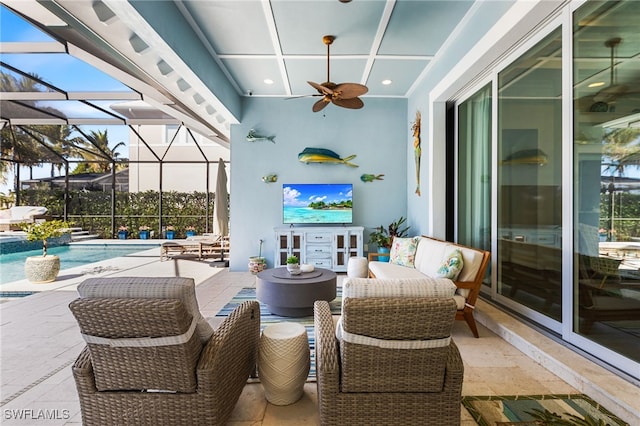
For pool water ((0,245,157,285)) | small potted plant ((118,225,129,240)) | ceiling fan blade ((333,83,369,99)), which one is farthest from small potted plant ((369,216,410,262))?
small potted plant ((118,225,129,240))

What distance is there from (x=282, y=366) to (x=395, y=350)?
2.54ft

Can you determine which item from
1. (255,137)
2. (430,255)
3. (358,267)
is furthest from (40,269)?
(430,255)

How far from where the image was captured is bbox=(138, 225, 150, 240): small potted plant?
10.5 m

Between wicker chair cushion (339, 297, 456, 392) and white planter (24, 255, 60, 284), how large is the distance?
5.57m

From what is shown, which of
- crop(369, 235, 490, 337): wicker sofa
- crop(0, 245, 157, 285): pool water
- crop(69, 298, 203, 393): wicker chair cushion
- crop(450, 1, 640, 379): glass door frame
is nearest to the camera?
crop(69, 298, 203, 393): wicker chair cushion

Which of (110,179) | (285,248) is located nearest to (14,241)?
(110,179)

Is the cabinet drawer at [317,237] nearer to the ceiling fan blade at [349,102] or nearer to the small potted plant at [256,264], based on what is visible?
the small potted plant at [256,264]

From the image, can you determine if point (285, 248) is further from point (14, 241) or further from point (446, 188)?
point (14, 241)

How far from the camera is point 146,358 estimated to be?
1.39 m

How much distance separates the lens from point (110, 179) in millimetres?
11578

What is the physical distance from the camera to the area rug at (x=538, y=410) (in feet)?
5.45

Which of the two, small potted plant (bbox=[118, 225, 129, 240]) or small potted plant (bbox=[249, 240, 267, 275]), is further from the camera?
small potted plant (bbox=[118, 225, 129, 240])

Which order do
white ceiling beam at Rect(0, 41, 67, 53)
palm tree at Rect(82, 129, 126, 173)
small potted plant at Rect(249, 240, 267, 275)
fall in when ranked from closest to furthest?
white ceiling beam at Rect(0, 41, 67, 53) < small potted plant at Rect(249, 240, 267, 275) < palm tree at Rect(82, 129, 126, 173)

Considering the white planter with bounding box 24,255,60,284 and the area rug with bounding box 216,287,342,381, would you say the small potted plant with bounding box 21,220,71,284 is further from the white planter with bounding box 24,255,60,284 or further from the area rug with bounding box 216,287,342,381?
the area rug with bounding box 216,287,342,381
